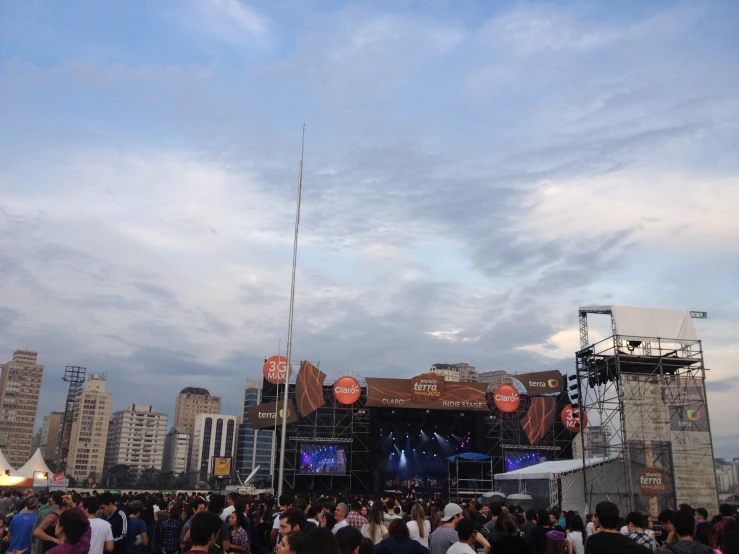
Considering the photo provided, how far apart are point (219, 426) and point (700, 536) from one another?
614 feet

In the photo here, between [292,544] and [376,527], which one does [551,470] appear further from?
[292,544]

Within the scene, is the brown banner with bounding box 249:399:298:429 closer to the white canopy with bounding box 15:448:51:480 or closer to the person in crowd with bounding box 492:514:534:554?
the white canopy with bounding box 15:448:51:480

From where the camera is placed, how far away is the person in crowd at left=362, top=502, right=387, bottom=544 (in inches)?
292

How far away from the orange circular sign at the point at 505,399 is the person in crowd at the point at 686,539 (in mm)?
39442

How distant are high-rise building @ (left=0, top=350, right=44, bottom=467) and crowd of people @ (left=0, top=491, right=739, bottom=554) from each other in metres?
182

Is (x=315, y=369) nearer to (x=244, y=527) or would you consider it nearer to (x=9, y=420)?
(x=244, y=527)

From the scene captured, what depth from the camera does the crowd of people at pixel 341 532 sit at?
170 inches

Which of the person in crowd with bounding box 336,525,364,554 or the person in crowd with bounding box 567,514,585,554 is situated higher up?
the person in crowd with bounding box 336,525,364,554

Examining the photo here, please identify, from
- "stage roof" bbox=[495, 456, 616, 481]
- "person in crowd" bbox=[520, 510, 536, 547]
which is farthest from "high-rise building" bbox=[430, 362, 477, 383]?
"person in crowd" bbox=[520, 510, 536, 547]

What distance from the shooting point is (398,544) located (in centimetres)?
602

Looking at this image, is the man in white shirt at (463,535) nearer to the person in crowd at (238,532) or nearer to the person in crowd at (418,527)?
the person in crowd at (418,527)

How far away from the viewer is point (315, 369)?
4447cm

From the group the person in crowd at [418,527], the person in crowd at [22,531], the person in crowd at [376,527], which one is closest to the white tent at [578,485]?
the person in crowd at [418,527]

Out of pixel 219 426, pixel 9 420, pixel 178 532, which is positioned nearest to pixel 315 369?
pixel 178 532
